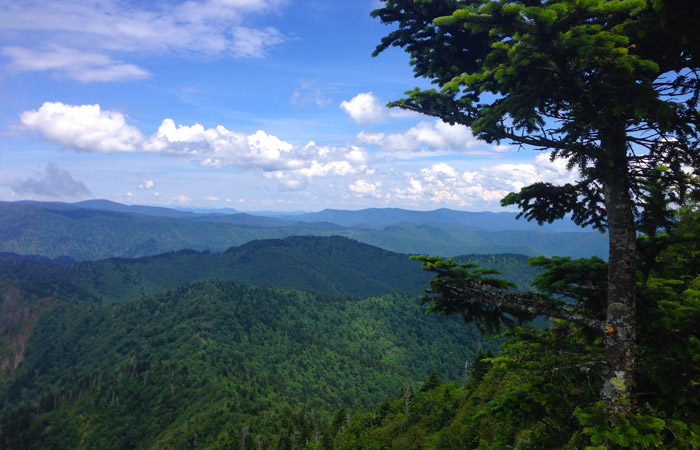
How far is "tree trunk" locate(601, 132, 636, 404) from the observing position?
7.60 metres

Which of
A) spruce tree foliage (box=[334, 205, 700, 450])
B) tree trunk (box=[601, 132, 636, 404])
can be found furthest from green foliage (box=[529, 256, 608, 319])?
tree trunk (box=[601, 132, 636, 404])

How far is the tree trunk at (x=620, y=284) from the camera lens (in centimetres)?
760

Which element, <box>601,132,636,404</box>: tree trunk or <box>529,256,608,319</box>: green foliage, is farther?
<box>529,256,608,319</box>: green foliage

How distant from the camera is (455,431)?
141 ft

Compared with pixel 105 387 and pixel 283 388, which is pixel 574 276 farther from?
pixel 105 387

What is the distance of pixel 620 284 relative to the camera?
25.3ft

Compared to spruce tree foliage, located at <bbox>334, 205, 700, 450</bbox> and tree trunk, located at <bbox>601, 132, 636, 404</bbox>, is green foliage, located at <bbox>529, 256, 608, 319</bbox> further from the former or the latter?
tree trunk, located at <bbox>601, 132, 636, 404</bbox>

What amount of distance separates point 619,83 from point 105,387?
214 m

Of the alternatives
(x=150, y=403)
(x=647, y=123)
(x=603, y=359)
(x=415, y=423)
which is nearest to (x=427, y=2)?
(x=647, y=123)

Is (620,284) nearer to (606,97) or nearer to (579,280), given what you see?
(579,280)

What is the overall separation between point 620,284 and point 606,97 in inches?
152

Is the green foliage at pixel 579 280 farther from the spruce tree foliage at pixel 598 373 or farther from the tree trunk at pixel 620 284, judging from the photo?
the tree trunk at pixel 620 284

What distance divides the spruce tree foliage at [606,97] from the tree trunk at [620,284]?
0.07 ft

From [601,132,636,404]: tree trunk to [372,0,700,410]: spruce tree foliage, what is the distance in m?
0.02
